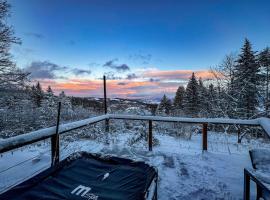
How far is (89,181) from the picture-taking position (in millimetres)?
1710

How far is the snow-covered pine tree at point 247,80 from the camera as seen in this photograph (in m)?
13.2

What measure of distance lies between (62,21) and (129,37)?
2.80 metres

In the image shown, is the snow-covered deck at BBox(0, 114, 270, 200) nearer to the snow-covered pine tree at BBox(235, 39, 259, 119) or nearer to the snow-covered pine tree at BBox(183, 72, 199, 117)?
the snow-covered pine tree at BBox(235, 39, 259, 119)

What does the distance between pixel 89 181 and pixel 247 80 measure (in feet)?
48.2

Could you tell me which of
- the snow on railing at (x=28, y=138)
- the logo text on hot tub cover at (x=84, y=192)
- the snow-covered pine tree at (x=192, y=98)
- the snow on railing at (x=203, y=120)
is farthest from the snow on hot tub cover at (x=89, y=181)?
the snow-covered pine tree at (x=192, y=98)

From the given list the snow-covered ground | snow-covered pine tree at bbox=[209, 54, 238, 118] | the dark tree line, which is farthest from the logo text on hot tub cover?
snow-covered pine tree at bbox=[209, 54, 238, 118]

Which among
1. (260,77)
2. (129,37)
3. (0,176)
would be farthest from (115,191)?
(260,77)

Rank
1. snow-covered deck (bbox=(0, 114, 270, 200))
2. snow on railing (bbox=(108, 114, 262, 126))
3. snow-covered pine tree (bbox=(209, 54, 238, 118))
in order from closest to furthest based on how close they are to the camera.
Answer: snow-covered deck (bbox=(0, 114, 270, 200))
snow on railing (bbox=(108, 114, 262, 126))
snow-covered pine tree (bbox=(209, 54, 238, 118))

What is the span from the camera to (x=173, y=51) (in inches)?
410

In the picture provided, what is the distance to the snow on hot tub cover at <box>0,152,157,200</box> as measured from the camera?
1.48 metres

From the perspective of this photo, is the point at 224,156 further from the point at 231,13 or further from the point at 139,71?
the point at 139,71

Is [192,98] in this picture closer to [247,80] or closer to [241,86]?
[247,80]

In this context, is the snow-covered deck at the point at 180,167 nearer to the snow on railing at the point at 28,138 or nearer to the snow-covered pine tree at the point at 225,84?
the snow on railing at the point at 28,138

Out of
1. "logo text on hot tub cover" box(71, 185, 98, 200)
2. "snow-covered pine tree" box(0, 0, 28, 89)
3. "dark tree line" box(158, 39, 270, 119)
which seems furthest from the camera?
"dark tree line" box(158, 39, 270, 119)
